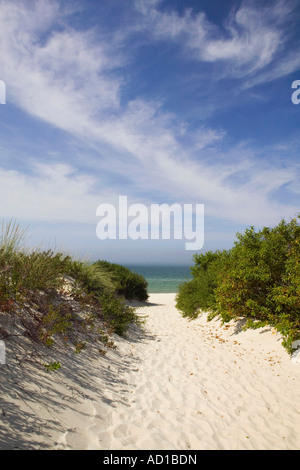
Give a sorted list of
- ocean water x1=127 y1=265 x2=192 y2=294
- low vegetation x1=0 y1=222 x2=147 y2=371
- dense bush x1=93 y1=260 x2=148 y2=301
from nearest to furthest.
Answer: low vegetation x1=0 y1=222 x2=147 y2=371, dense bush x1=93 y1=260 x2=148 y2=301, ocean water x1=127 y1=265 x2=192 y2=294

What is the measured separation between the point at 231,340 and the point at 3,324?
24.4 feet

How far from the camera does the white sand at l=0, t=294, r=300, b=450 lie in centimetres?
341

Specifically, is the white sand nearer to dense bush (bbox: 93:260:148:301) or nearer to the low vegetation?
the low vegetation

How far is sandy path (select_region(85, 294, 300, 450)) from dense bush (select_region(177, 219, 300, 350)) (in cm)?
79

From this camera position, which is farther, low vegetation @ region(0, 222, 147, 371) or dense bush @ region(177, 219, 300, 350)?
dense bush @ region(177, 219, 300, 350)

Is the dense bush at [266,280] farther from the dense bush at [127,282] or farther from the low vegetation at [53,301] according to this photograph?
the dense bush at [127,282]

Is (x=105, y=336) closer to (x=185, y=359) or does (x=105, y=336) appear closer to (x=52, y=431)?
(x=185, y=359)

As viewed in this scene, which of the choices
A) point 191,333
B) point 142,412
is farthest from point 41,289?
point 191,333

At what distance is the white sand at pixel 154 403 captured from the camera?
3.41m

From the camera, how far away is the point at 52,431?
3270 mm

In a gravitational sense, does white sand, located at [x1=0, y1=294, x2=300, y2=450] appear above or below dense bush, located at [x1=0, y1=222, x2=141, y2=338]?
below

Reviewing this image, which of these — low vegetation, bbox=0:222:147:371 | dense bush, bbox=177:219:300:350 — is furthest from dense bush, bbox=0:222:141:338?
dense bush, bbox=177:219:300:350

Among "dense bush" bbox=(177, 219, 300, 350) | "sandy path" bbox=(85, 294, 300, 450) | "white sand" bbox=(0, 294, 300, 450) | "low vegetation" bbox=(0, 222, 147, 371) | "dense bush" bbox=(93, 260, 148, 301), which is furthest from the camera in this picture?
"dense bush" bbox=(93, 260, 148, 301)

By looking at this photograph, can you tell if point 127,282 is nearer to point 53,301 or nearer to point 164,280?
point 53,301
